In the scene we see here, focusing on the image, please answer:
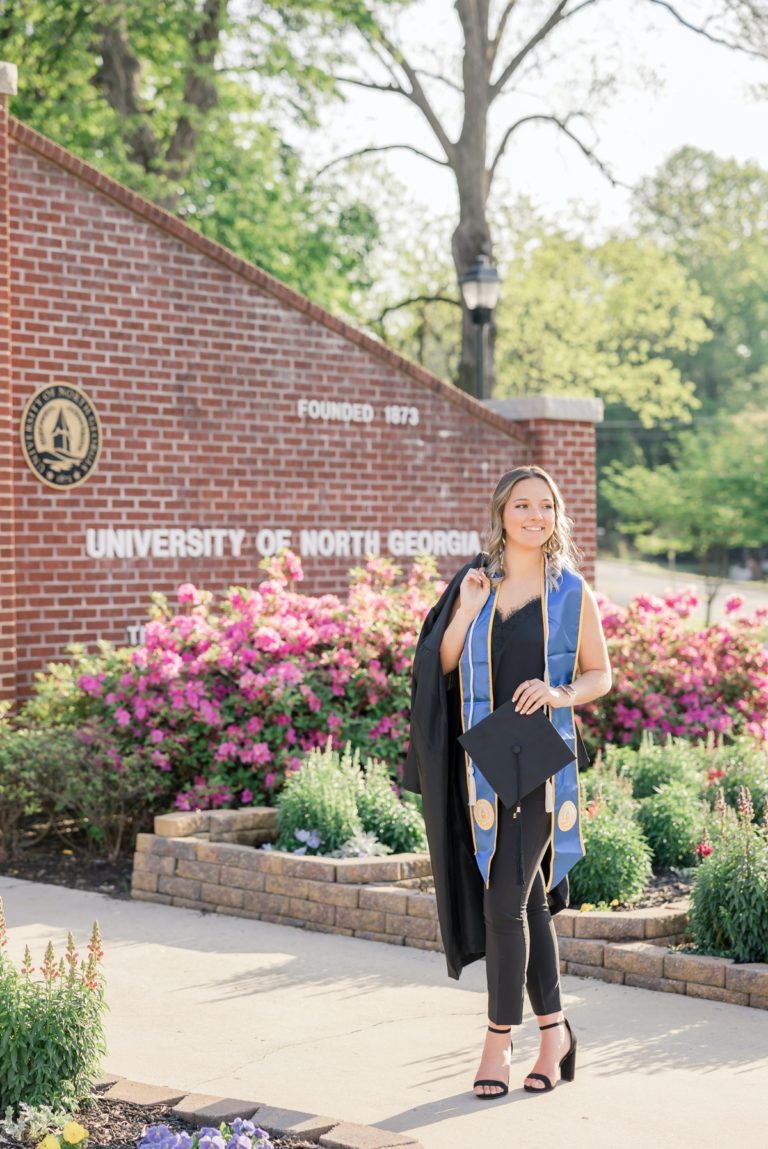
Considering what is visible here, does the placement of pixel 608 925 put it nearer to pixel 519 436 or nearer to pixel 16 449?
pixel 16 449

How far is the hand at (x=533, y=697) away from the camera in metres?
4.24

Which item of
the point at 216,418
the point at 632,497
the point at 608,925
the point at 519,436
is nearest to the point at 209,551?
the point at 216,418

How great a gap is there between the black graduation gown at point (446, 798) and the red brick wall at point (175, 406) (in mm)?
5543

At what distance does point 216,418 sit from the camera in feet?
34.7

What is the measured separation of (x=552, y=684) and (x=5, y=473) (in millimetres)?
5699

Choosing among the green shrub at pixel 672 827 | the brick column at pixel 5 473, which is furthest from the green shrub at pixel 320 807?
the brick column at pixel 5 473

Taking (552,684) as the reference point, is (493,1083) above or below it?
below

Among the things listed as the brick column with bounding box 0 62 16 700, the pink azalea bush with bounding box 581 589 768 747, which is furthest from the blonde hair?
the brick column with bounding box 0 62 16 700

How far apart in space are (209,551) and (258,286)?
2.01 metres

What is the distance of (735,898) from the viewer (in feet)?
17.6

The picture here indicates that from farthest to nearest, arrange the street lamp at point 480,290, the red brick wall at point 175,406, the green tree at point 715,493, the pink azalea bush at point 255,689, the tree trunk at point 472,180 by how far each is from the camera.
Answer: the green tree at point 715,493 → the tree trunk at point 472,180 → the street lamp at point 480,290 → the red brick wall at point 175,406 → the pink azalea bush at point 255,689

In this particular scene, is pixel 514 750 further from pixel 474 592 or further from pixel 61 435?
pixel 61 435

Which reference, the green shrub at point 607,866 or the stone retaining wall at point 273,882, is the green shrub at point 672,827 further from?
the stone retaining wall at point 273,882

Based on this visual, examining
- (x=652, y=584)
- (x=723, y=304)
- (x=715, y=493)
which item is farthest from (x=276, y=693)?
(x=723, y=304)
